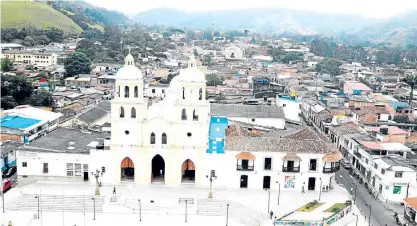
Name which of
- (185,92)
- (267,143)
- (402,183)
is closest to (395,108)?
(402,183)

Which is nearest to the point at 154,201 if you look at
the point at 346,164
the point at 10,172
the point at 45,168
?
the point at 45,168

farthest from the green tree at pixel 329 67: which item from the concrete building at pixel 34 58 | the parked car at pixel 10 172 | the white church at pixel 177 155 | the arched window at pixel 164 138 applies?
the parked car at pixel 10 172

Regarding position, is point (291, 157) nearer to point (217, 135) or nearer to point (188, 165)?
point (217, 135)

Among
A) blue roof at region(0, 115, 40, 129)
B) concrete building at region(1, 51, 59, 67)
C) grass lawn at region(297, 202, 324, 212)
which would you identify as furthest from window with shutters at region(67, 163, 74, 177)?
concrete building at region(1, 51, 59, 67)

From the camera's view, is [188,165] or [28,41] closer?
[188,165]

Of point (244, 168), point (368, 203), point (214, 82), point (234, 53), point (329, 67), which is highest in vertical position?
point (234, 53)

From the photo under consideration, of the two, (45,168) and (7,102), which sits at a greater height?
(7,102)

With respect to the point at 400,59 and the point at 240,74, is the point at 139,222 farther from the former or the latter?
the point at 400,59

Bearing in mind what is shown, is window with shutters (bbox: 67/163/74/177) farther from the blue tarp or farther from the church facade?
the blue tarp
